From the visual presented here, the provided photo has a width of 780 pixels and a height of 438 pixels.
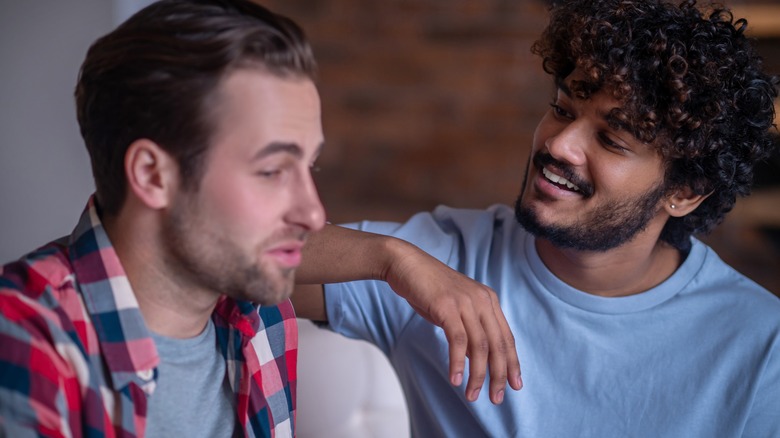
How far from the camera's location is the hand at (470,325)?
1119mm

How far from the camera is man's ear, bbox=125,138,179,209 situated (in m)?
0.93

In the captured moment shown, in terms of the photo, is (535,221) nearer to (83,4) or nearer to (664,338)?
(664,338)

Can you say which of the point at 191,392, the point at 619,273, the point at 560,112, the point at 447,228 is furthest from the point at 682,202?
the point at 191,392

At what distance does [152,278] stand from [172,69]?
0.82 ft

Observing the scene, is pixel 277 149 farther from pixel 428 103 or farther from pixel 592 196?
pixel 428 103

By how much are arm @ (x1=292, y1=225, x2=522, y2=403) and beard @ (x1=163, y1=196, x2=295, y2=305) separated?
261mm

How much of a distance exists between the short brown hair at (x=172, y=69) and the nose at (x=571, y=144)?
1.90 feet

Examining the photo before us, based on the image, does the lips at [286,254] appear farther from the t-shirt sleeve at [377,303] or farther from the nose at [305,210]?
the t-shirt sleeve at [377,303]

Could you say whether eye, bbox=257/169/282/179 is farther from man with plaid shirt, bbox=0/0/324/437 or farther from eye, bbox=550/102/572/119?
eye, bbox=550/102/572/119

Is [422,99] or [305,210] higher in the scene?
[305,210]

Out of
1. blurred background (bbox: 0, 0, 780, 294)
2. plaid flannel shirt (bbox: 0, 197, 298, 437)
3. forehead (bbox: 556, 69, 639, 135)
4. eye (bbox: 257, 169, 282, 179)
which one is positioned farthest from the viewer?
blurred background (bbox: 0, 0, 780, 294)

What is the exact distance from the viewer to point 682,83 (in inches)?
54.6

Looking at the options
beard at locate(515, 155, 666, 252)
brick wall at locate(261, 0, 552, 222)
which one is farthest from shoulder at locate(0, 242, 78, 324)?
brick wall at locate(261, 0, 552, 222)

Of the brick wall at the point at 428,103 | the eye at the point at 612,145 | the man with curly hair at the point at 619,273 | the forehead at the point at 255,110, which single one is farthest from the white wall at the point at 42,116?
the brick wall at the point at 428,103
